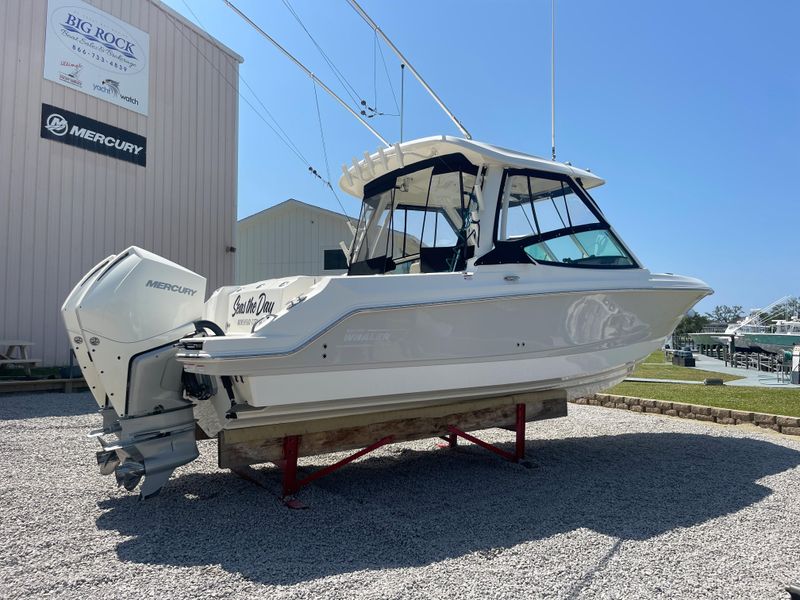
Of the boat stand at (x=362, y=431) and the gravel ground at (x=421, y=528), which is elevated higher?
the boat stand at (x=362, y=431)

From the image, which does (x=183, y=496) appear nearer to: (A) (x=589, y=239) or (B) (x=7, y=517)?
(B) (x=7, y=517)

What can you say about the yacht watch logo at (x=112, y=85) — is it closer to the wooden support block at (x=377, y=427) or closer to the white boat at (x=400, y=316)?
the white boat at (x=400, y=316)

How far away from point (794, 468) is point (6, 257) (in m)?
10.8

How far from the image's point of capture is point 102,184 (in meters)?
10.5

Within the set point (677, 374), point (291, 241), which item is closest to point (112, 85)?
point (291, 241)

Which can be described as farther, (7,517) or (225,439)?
(225,439)

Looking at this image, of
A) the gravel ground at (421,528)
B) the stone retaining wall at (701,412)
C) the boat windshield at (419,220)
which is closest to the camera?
the gravel ground at (421,528)

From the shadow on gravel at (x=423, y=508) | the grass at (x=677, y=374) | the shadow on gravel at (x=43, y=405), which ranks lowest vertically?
the grass at (x=677, y=374)

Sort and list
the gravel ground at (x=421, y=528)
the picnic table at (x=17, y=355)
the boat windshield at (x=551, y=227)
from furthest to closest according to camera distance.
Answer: the picnic table at (x=17, y=355), the boat windshield at (x=551, y=227), the gravel ground at (x=421, y=528)

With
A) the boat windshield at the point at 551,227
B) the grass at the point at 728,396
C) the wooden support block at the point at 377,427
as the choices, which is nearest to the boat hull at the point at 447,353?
the wooden support block at the point at 377,427

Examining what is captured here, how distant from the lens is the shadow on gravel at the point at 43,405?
6816mm

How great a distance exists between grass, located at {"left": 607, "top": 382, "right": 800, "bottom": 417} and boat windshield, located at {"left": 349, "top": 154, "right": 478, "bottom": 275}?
17.4 ft

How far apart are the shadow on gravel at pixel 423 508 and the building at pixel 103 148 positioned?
7131 millimetres

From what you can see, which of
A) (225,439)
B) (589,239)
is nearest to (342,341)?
(225,439)
